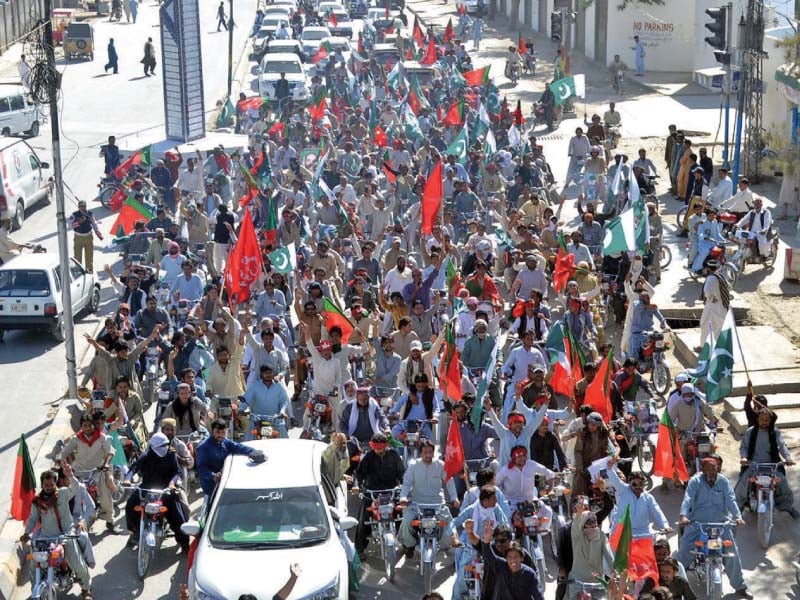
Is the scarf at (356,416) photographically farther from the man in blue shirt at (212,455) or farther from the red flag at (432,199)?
the red flag at (432,199)

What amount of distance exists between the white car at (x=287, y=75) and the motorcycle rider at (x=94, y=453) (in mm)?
30722

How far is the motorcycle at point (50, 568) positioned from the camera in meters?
13.8

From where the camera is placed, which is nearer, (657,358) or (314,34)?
(657,358)

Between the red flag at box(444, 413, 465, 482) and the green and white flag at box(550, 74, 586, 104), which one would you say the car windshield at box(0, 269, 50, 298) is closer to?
the red flag at box(444, 413, 465, 482)

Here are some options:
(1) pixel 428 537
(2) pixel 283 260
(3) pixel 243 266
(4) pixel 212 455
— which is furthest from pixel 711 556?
(2) pixel 283 260

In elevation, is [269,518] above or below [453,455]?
above

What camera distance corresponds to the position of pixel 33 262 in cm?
2425

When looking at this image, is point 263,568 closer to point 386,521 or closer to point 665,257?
point 386,521

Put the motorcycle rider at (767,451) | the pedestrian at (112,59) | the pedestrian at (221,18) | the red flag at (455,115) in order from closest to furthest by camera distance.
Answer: the motorcycle rider at (767,451) → the red flag at (455,115) → the pedestrian at (112,59) → the pedestrian at (221,18)

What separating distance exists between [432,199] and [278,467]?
11.1 metres

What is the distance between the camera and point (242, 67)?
61750 mm

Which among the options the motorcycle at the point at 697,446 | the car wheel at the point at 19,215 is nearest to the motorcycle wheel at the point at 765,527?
the motorcycle at the point at 697,446

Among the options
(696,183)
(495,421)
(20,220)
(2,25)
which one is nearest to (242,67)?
(2,25)

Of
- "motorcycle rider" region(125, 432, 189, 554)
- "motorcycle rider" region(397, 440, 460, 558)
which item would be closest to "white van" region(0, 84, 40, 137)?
"motorcycle rider" region(125, 432, 189, 554)
